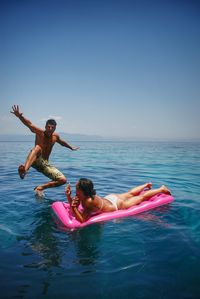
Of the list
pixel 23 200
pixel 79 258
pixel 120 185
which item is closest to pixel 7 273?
pixel 79 258

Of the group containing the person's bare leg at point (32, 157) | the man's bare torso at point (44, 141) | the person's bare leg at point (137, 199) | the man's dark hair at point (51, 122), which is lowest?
the person's bare leg at point (137, 199)

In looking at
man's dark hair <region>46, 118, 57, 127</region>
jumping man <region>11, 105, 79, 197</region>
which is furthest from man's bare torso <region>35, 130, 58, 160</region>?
man's dark hair <region>46, 118, 57, 127</region>

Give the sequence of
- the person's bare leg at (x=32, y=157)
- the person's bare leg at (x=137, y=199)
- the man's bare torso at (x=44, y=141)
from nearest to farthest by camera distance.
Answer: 1. the person's bare leg at (x=137, y=199)
2. the person's bare leg at (x=32, y=157)
3. the man's bare torso at (x=44, y=141)

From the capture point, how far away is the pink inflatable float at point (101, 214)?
5.27 meters

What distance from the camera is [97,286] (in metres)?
3.31

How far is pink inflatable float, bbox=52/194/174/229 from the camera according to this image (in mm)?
5270

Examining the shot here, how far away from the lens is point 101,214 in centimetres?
556

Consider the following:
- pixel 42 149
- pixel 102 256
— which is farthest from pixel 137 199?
pixel 42 149

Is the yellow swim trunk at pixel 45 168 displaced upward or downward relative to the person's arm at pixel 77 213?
upward

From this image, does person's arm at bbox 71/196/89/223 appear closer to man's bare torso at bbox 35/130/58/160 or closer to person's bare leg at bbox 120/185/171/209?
person's bare leg at bbox 120/185/171/209

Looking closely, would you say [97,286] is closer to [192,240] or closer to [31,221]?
[192,240]

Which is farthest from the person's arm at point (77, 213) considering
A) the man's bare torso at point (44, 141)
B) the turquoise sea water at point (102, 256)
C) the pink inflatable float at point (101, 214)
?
the man's bare torso at point (44, 141)

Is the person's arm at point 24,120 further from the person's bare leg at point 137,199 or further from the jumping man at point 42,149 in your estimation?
the person's bare leg at point 137,199

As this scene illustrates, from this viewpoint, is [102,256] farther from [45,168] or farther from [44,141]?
[44,141]
